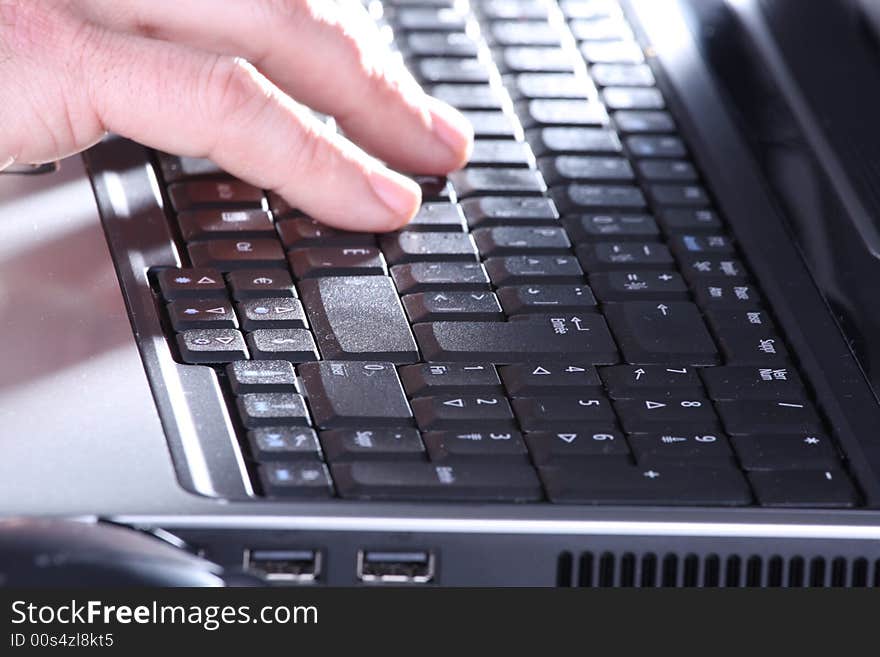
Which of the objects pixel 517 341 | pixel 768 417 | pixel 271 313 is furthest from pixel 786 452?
pixel 271 313

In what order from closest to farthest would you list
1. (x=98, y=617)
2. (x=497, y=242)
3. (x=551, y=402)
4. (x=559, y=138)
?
(x=98, y=617) → (x=551, y=402) → (x=497, y=242) → (x=559, y=138)

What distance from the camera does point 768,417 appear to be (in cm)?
59

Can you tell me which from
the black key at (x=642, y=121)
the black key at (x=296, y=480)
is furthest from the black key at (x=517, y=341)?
the black key at (x=642, y=121)

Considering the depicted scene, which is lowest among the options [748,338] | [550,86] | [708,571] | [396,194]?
[708,571]

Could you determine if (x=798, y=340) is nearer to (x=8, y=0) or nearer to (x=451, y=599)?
(x=451, y=599)

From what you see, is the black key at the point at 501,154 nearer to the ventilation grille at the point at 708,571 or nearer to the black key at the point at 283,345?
the black key at the point at 283,345

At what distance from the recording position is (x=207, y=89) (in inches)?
28.5

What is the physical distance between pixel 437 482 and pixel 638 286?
0.64 ft

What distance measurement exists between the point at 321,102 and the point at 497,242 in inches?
6.3

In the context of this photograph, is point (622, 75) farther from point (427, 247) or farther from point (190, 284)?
point (190, 284)

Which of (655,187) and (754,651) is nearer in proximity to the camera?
(754,651)

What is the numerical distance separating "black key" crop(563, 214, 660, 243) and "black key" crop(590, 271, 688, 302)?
34 mm

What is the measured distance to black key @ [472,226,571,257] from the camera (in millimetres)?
696

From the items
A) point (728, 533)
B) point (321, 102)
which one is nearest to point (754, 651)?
point (728, 533)
